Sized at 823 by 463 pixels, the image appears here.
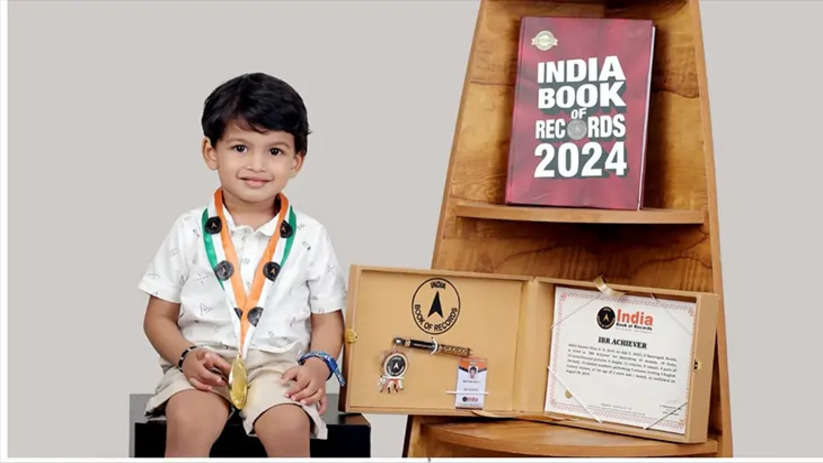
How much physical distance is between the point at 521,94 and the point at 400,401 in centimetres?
76

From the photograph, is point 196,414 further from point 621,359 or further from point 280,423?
point 621,359

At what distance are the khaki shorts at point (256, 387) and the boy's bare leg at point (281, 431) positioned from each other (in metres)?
0.02

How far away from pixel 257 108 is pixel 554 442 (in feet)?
3.22

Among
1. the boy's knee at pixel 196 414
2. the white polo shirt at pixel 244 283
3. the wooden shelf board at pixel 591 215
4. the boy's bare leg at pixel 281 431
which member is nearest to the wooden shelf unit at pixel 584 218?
the wooden shelf board at pixel 591 215

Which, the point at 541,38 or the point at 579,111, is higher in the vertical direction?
the point at 541,38

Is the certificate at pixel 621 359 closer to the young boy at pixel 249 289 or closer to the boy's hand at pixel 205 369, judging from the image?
the young boy at pixel 249 289

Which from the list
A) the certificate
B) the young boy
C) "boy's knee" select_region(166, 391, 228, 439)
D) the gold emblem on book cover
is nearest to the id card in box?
the certificate

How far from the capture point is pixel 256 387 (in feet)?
12.1

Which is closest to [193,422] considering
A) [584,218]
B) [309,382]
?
[309,382]

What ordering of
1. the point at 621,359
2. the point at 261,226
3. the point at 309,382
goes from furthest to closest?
the point at 621,359 → the point at 261,226 → the point at 309,382

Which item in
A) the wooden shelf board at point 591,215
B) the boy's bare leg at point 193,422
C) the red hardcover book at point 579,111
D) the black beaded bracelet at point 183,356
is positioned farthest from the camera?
the red hardcover book at point 579,111

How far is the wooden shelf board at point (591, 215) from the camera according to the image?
3844 millimetres

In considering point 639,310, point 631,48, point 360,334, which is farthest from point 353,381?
point 631,48

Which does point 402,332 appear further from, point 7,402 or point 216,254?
point 7,402
